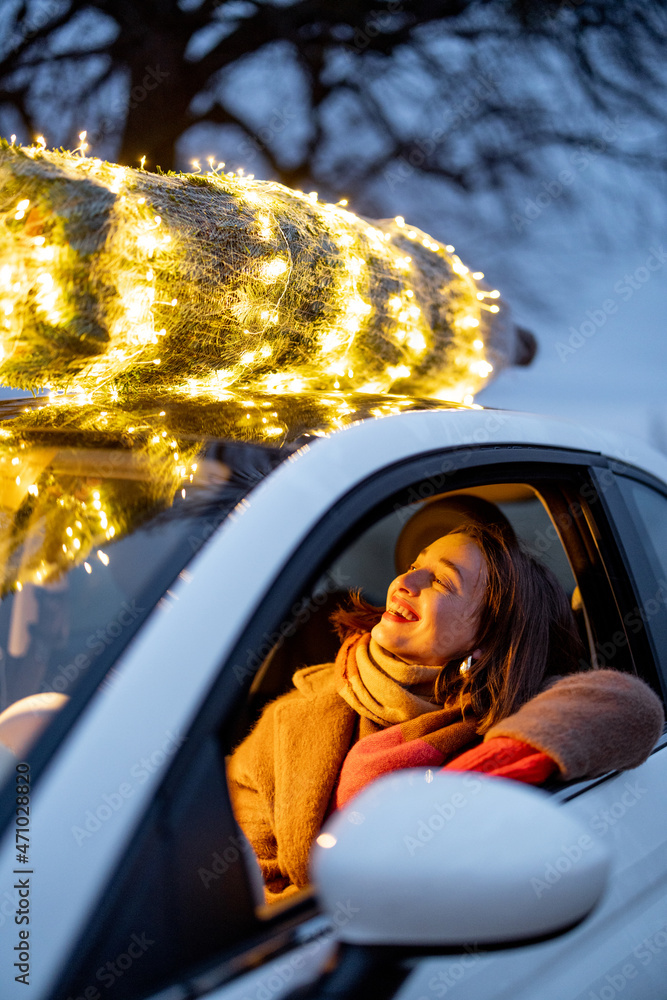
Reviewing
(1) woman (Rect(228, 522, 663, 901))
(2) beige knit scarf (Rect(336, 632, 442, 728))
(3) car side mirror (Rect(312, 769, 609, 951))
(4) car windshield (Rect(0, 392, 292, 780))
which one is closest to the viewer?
(3) car side mirror (Rect(312, 769, 609, 951))

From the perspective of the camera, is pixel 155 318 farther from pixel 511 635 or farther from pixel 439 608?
pixel 511 635

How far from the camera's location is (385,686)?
1681 millimetres

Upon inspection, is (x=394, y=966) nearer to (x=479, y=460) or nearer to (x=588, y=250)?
(x=479, y=460)

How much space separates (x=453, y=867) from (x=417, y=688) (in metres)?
0.87

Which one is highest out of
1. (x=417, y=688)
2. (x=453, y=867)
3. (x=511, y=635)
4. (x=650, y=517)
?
(x=650, y=517)

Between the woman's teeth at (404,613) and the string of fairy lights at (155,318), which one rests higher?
the string of fairy lights at (155,318)

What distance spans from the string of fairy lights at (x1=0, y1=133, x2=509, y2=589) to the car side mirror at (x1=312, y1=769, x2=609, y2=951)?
0.59 meters

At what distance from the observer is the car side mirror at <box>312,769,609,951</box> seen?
33.1 inches

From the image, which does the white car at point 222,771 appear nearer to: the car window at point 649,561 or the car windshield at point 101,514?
the car windshield at point 101,514

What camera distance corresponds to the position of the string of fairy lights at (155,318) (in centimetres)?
132

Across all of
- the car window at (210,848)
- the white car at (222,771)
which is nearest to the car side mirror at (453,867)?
the white car at (222,771)

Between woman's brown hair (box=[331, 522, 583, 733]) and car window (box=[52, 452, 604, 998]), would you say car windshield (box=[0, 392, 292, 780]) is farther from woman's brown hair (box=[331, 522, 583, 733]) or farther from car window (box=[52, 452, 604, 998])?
woman's brown hair (box=[331, 522, 583, 733])

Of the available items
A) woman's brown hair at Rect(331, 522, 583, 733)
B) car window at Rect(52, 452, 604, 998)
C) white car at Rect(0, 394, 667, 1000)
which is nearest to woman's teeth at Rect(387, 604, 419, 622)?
woman's brown hair at Rect(331, 522, 583, 733)

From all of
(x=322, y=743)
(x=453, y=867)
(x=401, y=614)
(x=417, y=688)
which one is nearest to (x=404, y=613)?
(x=401, y=614)
